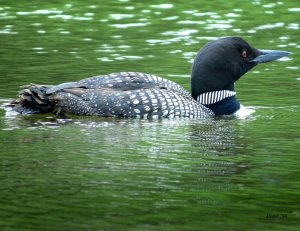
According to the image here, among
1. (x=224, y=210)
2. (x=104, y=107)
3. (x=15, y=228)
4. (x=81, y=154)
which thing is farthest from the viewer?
(x=104, y=107)

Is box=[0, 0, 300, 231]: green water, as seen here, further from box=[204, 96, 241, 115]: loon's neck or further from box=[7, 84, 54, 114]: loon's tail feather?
box=[204, 96, 241, 115]: loon's neck

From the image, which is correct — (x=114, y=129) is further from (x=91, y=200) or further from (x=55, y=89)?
(x=91, y=200)

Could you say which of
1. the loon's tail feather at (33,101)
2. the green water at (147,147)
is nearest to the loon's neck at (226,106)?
the green water at (147,147)

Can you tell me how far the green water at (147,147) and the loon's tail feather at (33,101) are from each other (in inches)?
4.0

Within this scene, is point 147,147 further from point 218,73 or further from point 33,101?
point 218,73

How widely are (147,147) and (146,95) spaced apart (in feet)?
4.68

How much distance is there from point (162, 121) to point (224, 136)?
0.81 metres

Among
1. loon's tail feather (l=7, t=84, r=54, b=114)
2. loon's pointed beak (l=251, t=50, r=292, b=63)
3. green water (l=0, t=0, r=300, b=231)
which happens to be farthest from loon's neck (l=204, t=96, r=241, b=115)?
loon's tail feather (l=7, t=84, r=54, b=114)

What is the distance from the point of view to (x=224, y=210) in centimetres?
696

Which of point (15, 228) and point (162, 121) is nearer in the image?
point (15, 228)

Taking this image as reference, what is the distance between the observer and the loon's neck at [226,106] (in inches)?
432

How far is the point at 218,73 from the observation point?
36.3ft

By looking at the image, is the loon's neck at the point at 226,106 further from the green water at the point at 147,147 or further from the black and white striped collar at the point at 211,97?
the green water at the point at 147,147

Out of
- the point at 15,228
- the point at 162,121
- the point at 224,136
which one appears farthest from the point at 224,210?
the point at 162,121
